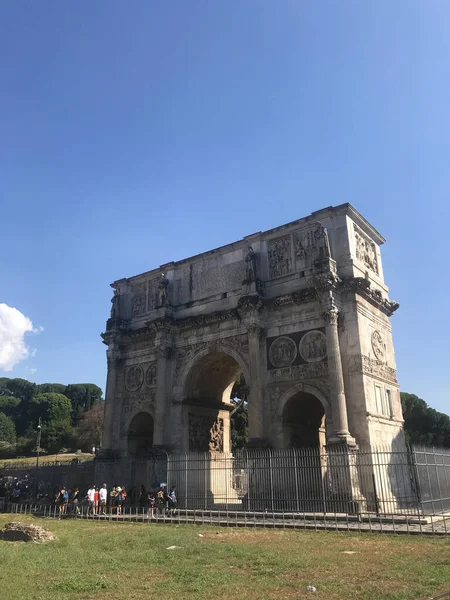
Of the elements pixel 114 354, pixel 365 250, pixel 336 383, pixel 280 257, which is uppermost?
pixel 365 250

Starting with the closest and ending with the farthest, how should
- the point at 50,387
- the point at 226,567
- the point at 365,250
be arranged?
the point at 226,567
the point at 365,250
the point at 50,387

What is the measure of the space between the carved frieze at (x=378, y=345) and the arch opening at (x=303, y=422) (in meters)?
3.50

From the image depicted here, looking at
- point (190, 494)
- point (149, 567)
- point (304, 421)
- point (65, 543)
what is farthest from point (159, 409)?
point (149, 567)

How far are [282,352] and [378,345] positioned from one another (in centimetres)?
447

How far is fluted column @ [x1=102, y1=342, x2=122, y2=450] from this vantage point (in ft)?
92.8

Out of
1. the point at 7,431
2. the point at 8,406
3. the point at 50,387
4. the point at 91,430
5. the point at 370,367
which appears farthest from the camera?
the point at 50,387

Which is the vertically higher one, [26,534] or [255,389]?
[255,389]

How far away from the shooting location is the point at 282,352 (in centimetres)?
2373

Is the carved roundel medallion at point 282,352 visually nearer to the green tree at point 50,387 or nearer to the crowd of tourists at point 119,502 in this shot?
the crowd of tourists at point 119,502

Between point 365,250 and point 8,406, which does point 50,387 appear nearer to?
point 8,406

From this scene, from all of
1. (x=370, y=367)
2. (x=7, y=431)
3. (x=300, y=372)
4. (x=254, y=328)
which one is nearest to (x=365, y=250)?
(x=370, y=367)

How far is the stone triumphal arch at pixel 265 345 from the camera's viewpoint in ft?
72.5

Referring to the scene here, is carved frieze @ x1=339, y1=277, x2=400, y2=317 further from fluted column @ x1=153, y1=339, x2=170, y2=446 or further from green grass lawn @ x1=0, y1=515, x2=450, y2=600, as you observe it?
green grass lawn @ x1=0, y1=515, x2=450, y2=600

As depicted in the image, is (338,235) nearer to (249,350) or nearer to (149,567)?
(249,350)
